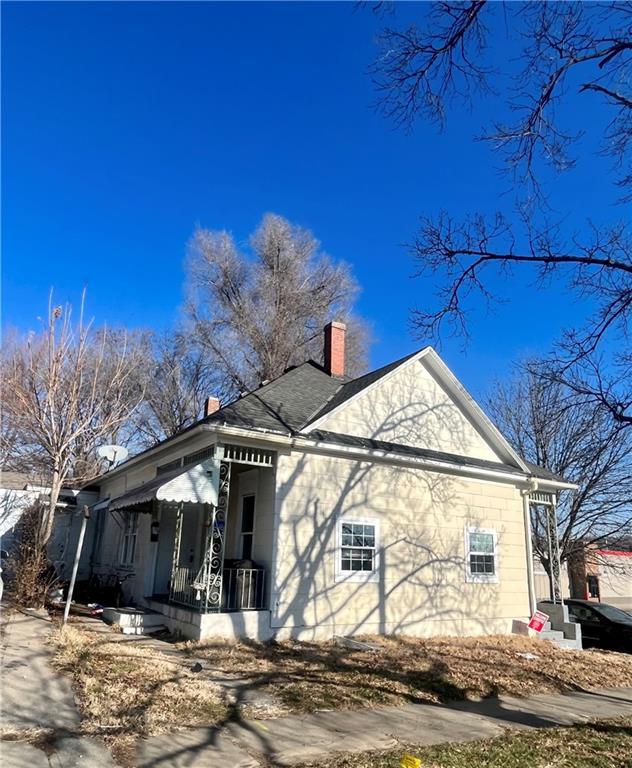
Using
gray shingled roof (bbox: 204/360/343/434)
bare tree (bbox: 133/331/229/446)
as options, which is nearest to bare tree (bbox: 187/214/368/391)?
bare tree (bbox: 133/331/229/446)

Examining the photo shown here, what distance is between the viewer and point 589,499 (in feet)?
68.9

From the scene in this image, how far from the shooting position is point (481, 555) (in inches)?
538

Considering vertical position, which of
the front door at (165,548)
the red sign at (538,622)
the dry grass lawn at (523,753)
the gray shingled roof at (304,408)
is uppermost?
the gray shingled roof at (304,408)

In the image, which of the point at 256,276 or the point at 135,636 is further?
the point at 256,276

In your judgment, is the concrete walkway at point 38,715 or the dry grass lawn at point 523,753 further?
the dry grass lawn at point 523,753

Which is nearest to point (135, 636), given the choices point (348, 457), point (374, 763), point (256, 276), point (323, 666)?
point (323, 666)

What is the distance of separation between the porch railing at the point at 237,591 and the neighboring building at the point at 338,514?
33mm

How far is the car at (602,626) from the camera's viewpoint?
14.6 metres

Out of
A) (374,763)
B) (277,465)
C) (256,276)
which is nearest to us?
(374,763)

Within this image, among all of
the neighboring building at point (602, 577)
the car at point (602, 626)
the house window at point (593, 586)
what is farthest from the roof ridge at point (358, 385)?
the house window at point (593, 586)

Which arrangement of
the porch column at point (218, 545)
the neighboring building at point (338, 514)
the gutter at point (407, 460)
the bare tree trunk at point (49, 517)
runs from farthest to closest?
the bare tree trunk at point (49, 517), the gutter at point (407, 460), the neighboring building at point (338, 514), the porch column at point (218, 545)

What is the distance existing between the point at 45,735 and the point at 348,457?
305 inches

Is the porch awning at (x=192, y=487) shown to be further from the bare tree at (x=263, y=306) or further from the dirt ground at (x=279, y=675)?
the bare tree at (x=263, y=306)

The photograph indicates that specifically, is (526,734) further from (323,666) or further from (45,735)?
(45,735)
